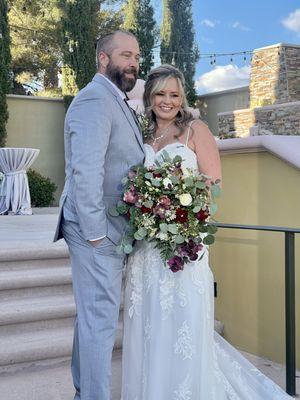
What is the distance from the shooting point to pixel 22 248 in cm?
308

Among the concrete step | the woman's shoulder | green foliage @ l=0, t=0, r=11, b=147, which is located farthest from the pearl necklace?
green foliage @ l=0, t=0, r=11, b=147

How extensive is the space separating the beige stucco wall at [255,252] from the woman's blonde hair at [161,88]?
1.36 m

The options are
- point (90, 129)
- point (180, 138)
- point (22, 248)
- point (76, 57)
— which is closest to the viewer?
point (90, 129)

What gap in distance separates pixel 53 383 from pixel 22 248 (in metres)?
1.00

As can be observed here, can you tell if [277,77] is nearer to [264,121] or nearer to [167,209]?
[264,121]

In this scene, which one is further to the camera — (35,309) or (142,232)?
(35,309)

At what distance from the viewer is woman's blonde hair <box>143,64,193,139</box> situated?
2.04 metres

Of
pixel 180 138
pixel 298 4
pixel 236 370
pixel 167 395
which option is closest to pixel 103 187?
pixel 180 138

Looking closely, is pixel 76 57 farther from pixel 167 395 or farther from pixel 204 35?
pixel 167 395

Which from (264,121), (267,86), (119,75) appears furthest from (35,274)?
(267,86)

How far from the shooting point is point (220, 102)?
511 inches

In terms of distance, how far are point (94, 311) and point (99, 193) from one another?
472 millimetres

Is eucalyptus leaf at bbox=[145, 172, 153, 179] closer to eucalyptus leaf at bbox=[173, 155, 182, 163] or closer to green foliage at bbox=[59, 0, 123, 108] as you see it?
eucalyptus leaf at bbox=[173, 155, 182, 163]

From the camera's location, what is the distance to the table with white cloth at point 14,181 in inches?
272
